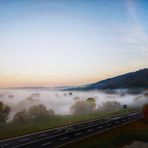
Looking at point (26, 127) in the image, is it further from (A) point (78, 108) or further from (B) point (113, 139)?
(A) point (78, 108)

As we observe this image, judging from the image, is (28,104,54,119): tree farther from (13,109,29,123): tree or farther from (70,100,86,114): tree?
(70,100,86,114): tree

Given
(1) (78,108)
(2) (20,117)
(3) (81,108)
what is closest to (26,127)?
(2) (20,117)

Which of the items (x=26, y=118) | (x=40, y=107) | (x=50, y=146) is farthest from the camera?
(x=40, y=107)

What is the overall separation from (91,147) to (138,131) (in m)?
16.0

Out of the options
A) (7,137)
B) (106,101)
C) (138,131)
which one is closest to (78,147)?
(7,137)

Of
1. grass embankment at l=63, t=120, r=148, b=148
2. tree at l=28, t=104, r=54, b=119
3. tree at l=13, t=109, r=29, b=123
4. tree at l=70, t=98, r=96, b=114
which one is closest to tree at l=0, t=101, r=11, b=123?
tree at l=13, t=109, r=29, b=123

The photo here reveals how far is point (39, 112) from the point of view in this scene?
6216cm

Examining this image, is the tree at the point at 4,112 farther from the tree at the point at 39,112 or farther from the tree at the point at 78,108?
the tree at the point at 78,108

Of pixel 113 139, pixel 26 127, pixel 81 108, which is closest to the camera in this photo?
pixel 113 139

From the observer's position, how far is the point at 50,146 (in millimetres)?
27812

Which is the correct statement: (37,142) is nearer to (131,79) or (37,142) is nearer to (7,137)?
(7,137)

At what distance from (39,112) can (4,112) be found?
9566 mm

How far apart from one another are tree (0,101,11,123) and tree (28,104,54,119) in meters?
6.08

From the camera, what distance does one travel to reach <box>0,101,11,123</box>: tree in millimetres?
56806
